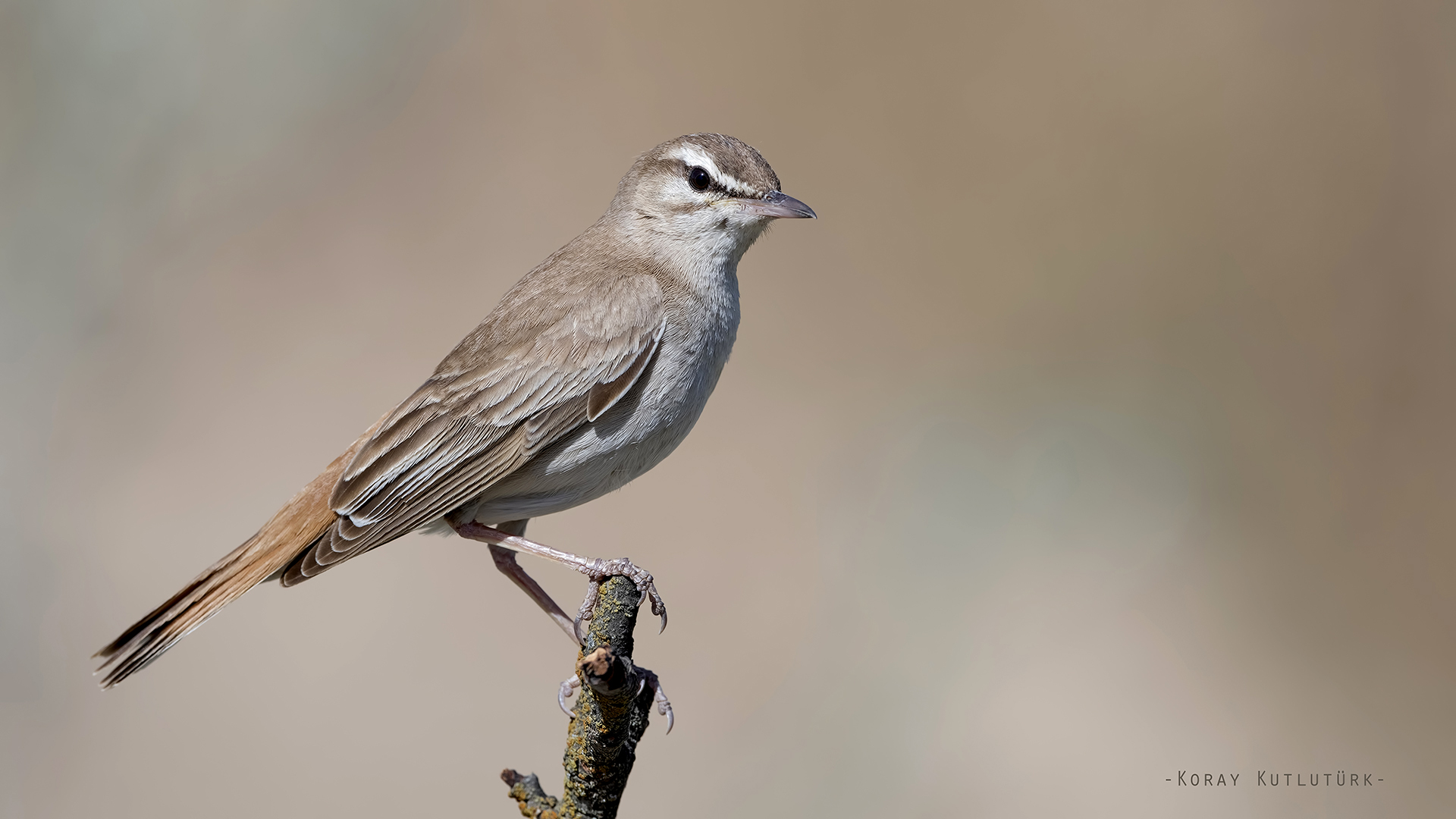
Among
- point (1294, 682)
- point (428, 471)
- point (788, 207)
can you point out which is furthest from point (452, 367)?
point (1294, 682)

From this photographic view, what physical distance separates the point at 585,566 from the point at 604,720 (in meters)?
0.71

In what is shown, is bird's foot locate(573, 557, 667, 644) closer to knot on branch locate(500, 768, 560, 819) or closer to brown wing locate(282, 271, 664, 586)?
knot on branch locate(500, 768, 560, 819)

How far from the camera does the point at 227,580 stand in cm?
404

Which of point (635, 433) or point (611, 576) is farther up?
point (635, 433)

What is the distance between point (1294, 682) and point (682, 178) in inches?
292

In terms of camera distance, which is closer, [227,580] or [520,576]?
[227,580]

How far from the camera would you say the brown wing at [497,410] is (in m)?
3.97

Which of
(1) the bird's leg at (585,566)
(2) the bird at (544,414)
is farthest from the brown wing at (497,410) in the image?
(1) the bird's leg at (585,566)

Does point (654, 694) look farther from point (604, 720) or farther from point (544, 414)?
point (544, 414)

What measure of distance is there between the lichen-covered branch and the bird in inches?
21.7

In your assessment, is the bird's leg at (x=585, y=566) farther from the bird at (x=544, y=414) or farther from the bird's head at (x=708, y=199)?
the bird's head at (x=708, y=199)

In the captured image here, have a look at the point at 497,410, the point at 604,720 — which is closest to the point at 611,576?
the point at 604,720

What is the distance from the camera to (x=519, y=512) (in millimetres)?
4180

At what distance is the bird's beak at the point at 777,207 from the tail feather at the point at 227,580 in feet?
6.95
